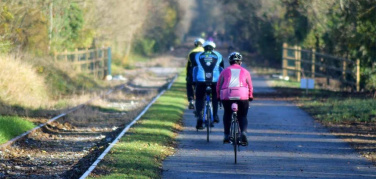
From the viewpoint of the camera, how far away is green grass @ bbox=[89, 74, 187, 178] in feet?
36.5

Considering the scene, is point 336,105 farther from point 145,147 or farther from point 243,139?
point 243,139

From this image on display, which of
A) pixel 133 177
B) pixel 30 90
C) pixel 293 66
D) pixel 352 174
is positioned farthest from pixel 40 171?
pixel 293 66

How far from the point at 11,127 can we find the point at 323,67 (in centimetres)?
2101

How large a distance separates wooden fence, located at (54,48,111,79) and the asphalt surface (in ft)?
55.3

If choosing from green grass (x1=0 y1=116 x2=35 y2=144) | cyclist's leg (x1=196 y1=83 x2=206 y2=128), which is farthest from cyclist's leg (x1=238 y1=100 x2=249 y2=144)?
green grass (x1=0 y1=116 x2=35 y2=144)

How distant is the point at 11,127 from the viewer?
16.0 m

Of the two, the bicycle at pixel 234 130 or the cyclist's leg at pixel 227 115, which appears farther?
the cyclist's leg at pixel 227 115

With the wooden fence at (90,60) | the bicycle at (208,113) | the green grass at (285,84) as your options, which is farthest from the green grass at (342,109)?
the wooden fence at (90,60)

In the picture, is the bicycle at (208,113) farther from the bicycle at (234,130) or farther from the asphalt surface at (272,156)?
the bicycle at (234,130)

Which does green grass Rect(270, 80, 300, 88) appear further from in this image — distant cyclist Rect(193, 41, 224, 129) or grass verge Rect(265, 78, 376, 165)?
distant cyclist Rect(193, 41, 224, 129)

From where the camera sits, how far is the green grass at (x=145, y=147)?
11133 millimetres

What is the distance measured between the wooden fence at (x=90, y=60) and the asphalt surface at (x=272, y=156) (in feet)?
55.3

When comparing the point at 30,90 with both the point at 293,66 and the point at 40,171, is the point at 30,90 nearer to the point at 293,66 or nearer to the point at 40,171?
the point at 40,171

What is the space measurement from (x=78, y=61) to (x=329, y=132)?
21573mm
